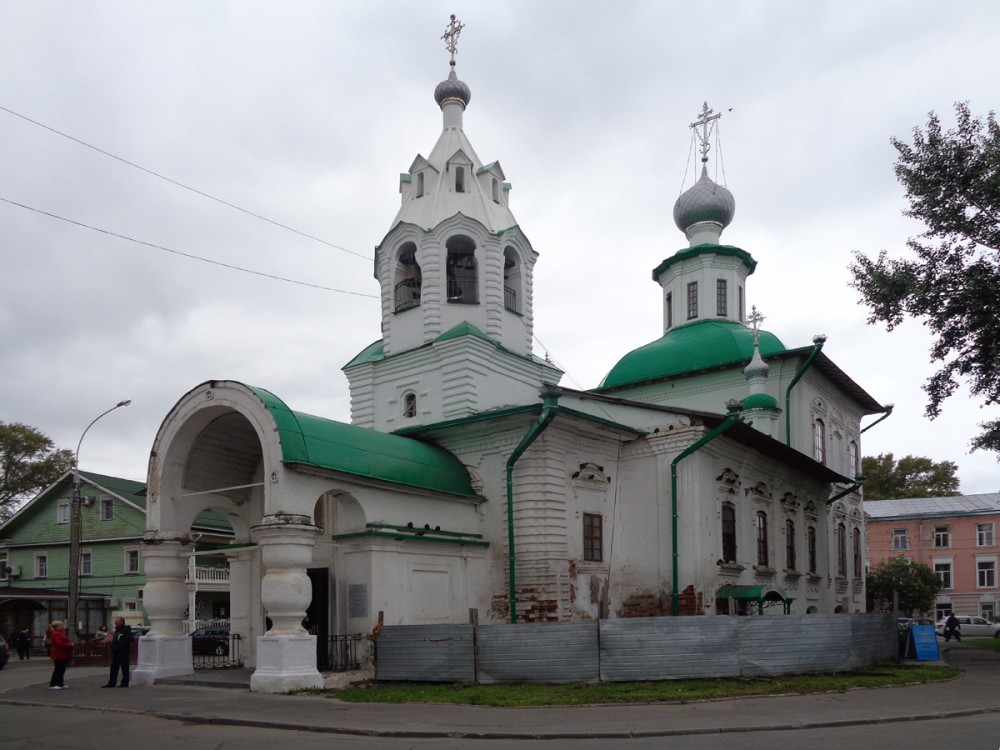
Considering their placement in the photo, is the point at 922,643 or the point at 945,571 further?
the point at 945,571

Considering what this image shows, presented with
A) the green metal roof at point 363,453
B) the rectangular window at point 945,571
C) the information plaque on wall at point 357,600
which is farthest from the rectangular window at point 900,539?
the information plaque on wall at point 357,600

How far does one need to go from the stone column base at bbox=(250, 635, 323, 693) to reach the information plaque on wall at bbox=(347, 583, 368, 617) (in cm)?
205

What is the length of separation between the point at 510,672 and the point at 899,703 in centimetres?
570

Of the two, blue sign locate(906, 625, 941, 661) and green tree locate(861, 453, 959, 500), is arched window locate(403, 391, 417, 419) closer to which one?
blue sign locate(906, 625, 941, 661)

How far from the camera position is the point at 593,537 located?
70.4 ft

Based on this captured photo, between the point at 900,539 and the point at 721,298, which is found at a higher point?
the point at 721,298

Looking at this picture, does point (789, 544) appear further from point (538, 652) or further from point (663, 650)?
point (538, 652)

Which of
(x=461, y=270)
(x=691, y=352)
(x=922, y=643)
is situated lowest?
(x=922, y=643)

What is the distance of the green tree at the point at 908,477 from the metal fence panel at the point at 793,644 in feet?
160

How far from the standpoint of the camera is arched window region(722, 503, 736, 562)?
22781mm

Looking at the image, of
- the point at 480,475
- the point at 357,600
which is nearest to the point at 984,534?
the point at 480,475

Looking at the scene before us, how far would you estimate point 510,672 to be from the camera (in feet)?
50.3

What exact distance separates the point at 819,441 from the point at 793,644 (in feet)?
47.3

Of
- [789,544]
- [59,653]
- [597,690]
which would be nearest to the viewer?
[597,690]
